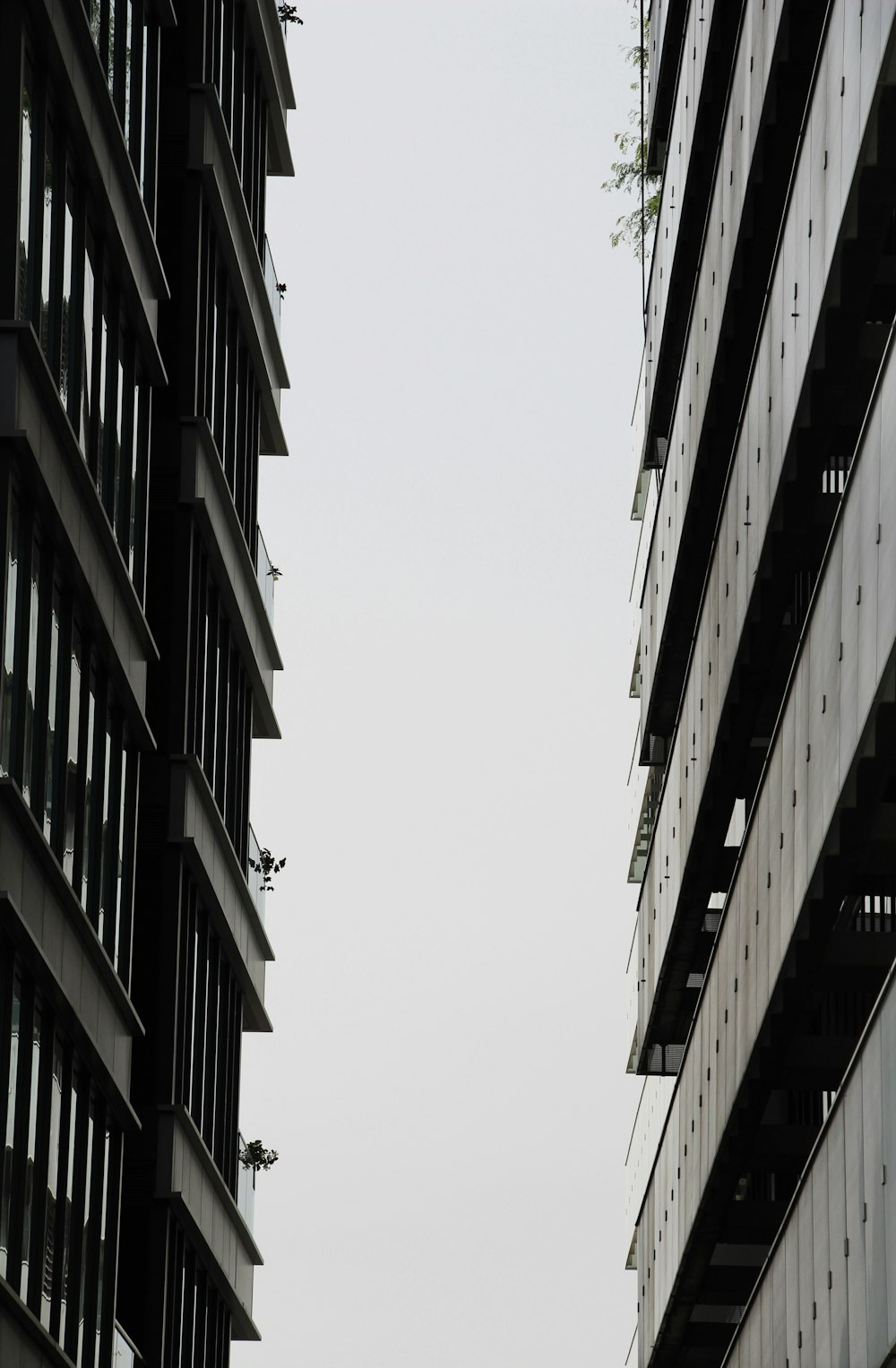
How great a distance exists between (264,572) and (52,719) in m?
17.9

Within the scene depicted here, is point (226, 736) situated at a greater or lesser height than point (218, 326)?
lesser

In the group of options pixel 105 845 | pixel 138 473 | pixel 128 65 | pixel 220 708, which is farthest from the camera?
pixel 220 708

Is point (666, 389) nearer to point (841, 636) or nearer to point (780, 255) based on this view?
point (780, 255)

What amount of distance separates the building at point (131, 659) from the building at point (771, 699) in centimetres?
666

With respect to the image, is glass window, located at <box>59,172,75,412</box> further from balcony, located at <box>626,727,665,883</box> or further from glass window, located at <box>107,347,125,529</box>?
balcony, located at <box>626,727,665,883</box>

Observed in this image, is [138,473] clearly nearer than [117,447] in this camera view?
No

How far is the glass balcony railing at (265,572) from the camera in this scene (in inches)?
1695

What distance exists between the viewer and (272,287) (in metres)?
44.8

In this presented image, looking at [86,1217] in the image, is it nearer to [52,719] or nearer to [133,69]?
[52,719]

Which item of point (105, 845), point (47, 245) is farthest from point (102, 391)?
point (105, 845)

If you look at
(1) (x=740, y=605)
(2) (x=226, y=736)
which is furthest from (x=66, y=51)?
(2) (x=226, y=736)

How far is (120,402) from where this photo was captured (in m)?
29.8

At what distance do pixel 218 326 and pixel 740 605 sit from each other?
1337cm

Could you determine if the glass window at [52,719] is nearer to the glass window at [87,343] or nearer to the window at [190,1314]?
the glass window at [87,343]
